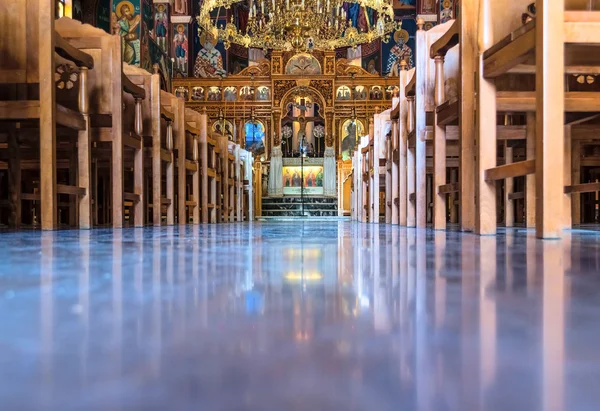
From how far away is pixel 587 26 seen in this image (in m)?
1.28

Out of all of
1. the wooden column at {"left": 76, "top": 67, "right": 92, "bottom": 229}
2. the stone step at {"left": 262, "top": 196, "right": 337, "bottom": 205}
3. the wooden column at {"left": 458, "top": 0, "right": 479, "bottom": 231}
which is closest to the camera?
the wooden column at {"left": 458, "top": 0, "right": 479, "bottom": 231}

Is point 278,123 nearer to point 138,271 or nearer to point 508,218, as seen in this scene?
point 508,218

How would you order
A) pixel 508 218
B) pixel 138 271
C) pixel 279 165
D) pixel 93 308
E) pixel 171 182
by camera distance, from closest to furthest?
pixel 93 308 < pixel 138 271 < pixel 508 218 < pixel 171 182 < pixel 279 165

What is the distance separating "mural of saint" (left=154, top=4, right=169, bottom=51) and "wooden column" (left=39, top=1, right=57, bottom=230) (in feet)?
28.7

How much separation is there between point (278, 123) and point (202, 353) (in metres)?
10.6

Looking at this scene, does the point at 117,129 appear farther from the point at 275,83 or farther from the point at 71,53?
the point at 275,83

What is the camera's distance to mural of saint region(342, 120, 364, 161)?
10641 mm

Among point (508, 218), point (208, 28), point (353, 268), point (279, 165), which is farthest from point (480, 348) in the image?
point (279, 165)

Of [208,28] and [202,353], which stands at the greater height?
[208,28]

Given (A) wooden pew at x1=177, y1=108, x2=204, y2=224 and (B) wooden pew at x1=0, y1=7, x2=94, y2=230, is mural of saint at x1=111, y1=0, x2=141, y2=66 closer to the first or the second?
(A) wooden pew at x1=177, y1=108, x2=204, y2=224

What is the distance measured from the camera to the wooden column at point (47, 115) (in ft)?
6.69

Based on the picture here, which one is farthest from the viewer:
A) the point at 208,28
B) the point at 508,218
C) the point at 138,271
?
the point at 208,28

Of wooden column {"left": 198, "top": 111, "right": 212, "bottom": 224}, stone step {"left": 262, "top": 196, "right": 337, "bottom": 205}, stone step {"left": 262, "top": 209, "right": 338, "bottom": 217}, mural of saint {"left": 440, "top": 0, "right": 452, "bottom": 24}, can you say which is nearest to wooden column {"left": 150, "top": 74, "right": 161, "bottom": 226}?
wooden column {"left": 198, "top": 111, "right": 212, "bottom": 224}

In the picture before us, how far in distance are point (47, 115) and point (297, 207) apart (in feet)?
24.9
